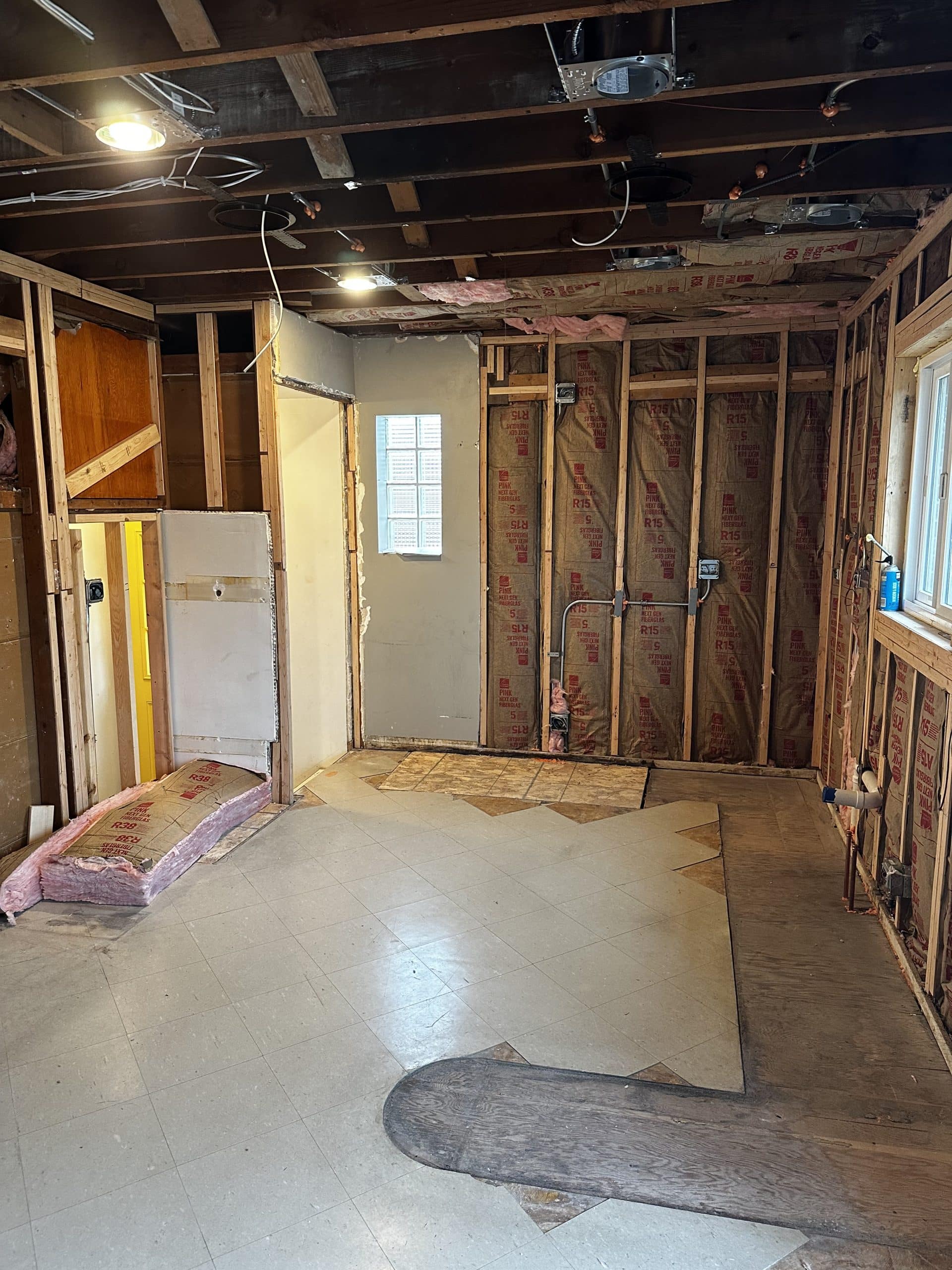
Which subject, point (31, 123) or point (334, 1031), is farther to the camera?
point (334, 1031)

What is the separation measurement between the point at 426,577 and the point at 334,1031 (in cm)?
337

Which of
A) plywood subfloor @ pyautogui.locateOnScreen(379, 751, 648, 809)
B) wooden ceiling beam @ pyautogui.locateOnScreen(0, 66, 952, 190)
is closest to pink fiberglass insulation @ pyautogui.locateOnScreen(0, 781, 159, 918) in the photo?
plywood subfloor @ pyautogui.locateOnScreen(379, 751, 648, 809)

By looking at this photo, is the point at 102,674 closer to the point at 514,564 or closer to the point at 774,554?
the point at 514,564

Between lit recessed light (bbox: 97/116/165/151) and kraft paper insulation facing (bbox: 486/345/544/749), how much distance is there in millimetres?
3118

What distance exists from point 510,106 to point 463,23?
1.25ft

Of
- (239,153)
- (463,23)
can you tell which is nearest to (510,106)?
(463,23)

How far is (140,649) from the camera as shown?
5.40m

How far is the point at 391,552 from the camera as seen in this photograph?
5594 millimetres

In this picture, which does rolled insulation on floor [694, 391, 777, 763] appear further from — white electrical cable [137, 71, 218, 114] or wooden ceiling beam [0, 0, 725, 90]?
white electrical cable [137, 71, 218, 114]

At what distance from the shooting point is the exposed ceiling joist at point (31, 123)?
7.49ft

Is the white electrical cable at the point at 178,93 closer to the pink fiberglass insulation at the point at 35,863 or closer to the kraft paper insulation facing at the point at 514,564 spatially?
the pink fiberglass insulation at the point at 35,863

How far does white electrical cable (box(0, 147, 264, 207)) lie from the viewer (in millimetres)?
2656

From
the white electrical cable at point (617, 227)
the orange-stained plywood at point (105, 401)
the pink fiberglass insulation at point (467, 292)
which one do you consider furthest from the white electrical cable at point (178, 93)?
the orange-stained plywood at point (105, 401)

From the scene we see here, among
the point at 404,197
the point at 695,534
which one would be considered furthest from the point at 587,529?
the point at 404,197
